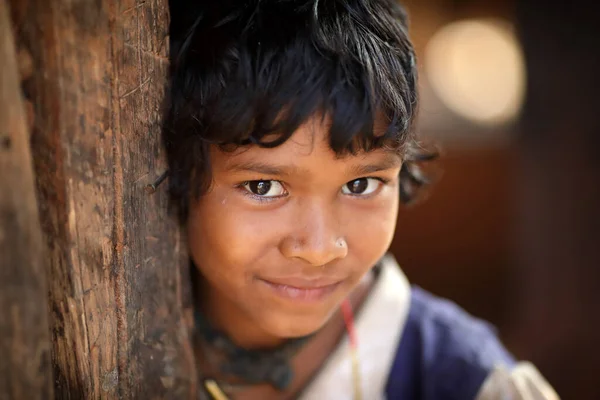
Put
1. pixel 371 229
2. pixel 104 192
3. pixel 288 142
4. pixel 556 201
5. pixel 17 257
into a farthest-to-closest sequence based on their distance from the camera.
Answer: pixel 556 201 < pixel 371 229 < pixel 288 142 < pixel 104 192 < pixel 17 257

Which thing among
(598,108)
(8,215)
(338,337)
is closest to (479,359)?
(338,337)

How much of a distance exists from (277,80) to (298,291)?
1.28 feet

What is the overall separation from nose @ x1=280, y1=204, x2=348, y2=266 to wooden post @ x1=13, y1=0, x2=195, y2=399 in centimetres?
21

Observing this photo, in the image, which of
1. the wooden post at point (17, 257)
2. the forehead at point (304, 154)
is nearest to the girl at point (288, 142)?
the forehead at point (304, 154)

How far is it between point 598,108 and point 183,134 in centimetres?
176

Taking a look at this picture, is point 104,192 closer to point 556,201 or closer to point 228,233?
point 228,233

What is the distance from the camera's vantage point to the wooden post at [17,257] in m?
0.67

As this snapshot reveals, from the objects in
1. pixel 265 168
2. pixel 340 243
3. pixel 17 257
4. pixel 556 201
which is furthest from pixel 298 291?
pixel 556 201

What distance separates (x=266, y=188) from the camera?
1075 mm

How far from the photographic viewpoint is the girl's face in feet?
3.38

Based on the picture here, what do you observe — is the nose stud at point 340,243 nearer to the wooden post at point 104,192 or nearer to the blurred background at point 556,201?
the wooden post at point 104,192

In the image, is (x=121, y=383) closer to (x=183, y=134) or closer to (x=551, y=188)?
(x=183, y=134)

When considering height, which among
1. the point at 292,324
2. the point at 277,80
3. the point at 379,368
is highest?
the point at 277,80

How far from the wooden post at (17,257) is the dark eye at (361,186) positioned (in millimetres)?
574
